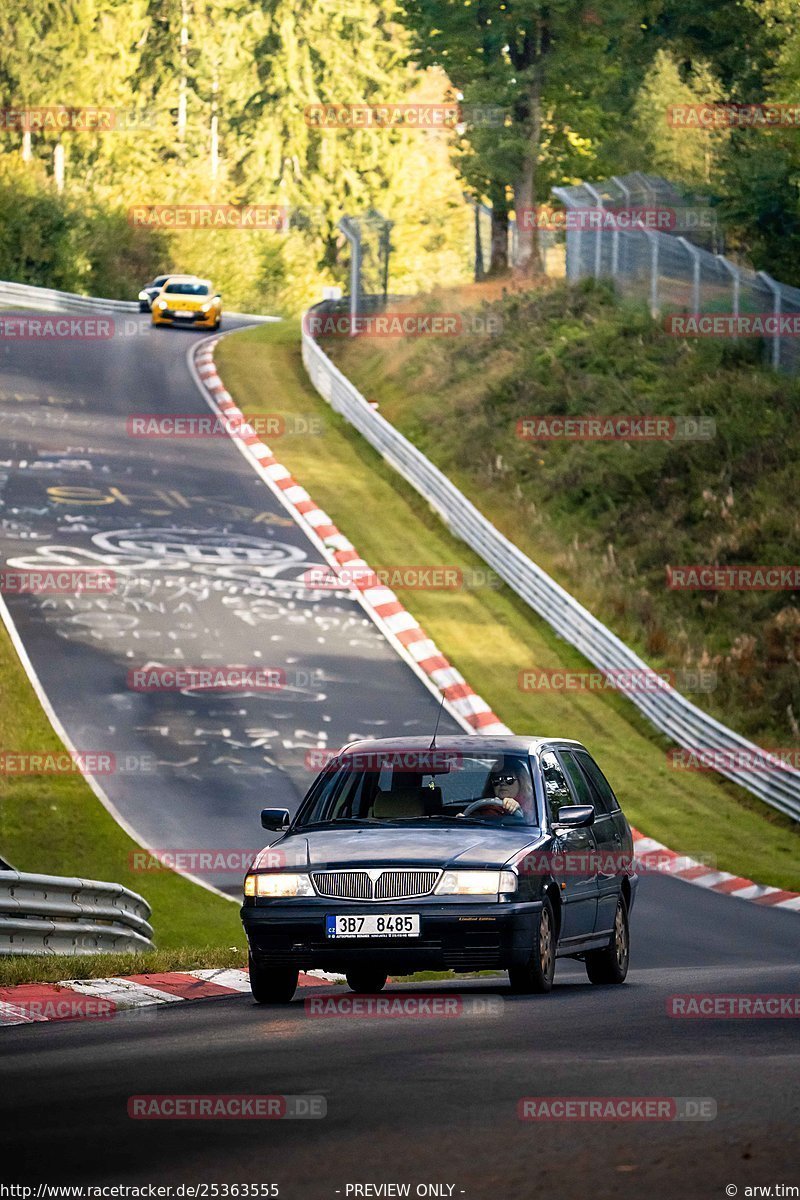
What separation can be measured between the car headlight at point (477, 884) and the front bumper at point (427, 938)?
53 mm

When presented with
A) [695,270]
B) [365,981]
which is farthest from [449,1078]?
[695,270]

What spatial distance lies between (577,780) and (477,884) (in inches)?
81.6

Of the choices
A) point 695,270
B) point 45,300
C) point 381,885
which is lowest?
point 45,300

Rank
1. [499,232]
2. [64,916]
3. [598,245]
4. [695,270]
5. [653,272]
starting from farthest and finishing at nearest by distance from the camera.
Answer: [499,232], [598,245], [653,272], [695,270], [64,916]

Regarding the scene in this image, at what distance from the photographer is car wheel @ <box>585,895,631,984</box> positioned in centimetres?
1243

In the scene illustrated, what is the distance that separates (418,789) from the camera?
11.6m

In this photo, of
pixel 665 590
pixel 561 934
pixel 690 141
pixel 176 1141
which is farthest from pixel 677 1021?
pixel 690 141

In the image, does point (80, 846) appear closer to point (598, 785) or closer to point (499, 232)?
point (598, 785)

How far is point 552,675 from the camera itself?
28.9 metres

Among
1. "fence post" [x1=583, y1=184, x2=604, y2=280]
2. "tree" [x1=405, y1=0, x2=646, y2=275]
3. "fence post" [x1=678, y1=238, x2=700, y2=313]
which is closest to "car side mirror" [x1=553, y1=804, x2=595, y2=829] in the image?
"fence post" [x1=678, y1=238, x2=700, y2=313]

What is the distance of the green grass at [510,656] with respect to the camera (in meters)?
23.2

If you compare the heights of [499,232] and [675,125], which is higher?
[675,125]

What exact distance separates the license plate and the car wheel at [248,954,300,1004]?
17.3 inches

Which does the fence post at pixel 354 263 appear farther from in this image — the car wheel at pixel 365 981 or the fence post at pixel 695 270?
the car wheel at pixel 365 981
